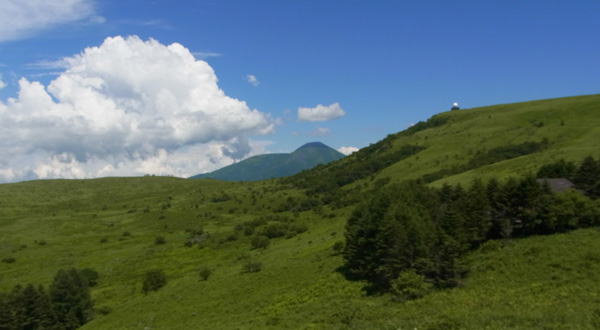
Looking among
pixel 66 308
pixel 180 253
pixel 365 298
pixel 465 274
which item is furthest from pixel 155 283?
pixel 465 274

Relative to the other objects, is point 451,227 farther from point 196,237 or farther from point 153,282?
point 196,237

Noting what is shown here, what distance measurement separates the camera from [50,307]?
214 feet

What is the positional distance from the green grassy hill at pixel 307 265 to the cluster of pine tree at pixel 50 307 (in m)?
4.29

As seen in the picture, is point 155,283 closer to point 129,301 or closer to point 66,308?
point 129,301

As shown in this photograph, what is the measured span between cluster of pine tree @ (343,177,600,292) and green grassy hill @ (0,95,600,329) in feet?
8.36

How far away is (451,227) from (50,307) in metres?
72.6

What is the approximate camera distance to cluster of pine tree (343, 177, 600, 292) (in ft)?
149

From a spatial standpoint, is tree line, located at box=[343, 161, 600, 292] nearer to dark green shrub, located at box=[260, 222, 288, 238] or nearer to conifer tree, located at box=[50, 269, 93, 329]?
conifer tree, located at box=[50, 269, 93, 329]

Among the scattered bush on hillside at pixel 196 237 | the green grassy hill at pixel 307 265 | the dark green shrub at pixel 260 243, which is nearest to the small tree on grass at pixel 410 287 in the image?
the green grassy hill at pixel 307 265

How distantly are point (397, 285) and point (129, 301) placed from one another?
58.4 meters

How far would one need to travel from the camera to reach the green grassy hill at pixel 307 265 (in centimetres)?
3403

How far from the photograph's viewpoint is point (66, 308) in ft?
221

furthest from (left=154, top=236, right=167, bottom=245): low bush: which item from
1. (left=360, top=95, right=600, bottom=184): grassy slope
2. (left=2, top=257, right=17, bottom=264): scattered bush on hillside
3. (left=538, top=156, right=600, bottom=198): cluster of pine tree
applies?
(left=538, top=156, right=600, bottom=198): cluster of pine tree

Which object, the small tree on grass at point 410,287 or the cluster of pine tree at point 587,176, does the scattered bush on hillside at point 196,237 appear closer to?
the small tree on grass at point 410,287
